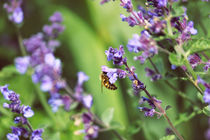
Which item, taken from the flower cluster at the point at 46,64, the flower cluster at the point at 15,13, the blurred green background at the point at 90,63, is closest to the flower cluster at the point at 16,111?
the flower cluster at the point at 46,64

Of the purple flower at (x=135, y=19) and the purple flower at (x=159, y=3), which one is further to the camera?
the purple flower at (x=135, y=19)

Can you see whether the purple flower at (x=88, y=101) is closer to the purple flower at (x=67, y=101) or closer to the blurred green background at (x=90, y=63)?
the purple flower at (x=67, y=101)

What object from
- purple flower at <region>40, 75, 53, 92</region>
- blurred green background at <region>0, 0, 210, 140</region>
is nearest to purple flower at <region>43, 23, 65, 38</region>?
blurred green background at <region>0, 0, 210, 140</region>

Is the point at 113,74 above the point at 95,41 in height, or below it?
below

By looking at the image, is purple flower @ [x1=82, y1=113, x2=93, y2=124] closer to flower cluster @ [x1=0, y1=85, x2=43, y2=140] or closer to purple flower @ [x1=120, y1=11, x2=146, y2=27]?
flower cluster @ [x1=0, y1=85, x2=43, y2=140]

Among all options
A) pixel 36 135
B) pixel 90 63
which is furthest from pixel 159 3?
pixel 90 63

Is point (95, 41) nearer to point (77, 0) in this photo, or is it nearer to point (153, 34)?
point (77, 0)

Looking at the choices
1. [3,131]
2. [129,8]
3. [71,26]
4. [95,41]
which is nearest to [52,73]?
[3,131]
